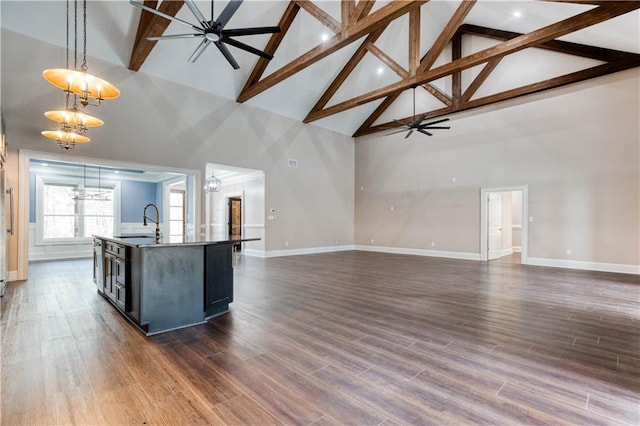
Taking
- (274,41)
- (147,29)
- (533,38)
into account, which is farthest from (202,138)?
(533,38)

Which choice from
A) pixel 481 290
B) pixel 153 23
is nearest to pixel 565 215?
pixel 481 290

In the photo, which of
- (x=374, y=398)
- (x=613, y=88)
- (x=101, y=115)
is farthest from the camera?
(x=613, y=88)

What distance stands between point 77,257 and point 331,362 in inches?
381

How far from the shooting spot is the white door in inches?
313

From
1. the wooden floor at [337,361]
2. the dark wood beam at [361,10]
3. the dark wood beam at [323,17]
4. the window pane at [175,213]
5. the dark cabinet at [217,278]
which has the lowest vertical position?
the wooden floor at [337,361]

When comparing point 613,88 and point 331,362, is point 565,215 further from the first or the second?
point 331,362

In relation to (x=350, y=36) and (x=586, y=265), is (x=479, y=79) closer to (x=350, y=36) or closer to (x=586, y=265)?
(x=350, y=36)

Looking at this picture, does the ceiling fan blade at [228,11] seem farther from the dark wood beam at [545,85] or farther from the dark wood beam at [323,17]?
the dark wood beam at [545,85]

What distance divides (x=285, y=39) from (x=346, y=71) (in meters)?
2.19

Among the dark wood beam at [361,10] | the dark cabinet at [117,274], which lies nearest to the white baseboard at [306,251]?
the dark cabinet at [117,274]

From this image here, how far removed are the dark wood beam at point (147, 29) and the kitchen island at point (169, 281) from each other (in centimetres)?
369

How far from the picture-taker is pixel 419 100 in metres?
9.20

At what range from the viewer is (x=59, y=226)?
8.55 m

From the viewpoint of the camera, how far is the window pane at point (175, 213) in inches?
408
